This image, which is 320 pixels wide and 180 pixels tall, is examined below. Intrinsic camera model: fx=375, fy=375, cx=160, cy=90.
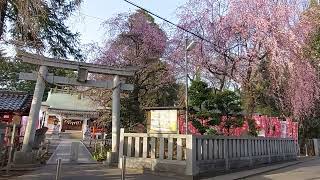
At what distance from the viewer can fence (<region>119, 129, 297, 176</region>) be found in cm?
1304

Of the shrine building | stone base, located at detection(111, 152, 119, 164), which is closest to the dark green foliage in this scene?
stone base, located at detection(111, 152, 119, 164)

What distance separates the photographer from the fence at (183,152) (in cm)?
1304

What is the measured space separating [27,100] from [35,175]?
24.9 feet

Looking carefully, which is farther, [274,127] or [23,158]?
[274,127]

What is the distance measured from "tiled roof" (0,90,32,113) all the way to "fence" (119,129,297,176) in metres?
6.16

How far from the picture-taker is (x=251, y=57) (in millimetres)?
19656

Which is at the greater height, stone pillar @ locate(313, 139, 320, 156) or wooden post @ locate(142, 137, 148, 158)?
wooden post @ locate(142, 137, 148, 158)

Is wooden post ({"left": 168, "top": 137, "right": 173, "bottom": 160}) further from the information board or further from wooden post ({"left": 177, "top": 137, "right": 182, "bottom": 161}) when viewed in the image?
the information board

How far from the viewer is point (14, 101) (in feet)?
60.8

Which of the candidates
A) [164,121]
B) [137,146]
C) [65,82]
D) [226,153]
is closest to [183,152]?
[137,146]

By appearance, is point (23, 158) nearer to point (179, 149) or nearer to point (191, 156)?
point (179, 149)

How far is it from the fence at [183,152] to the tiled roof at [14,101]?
6.16m

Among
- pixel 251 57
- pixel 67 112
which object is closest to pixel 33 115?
pixel 251 57

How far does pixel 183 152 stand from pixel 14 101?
9783 millimetres
